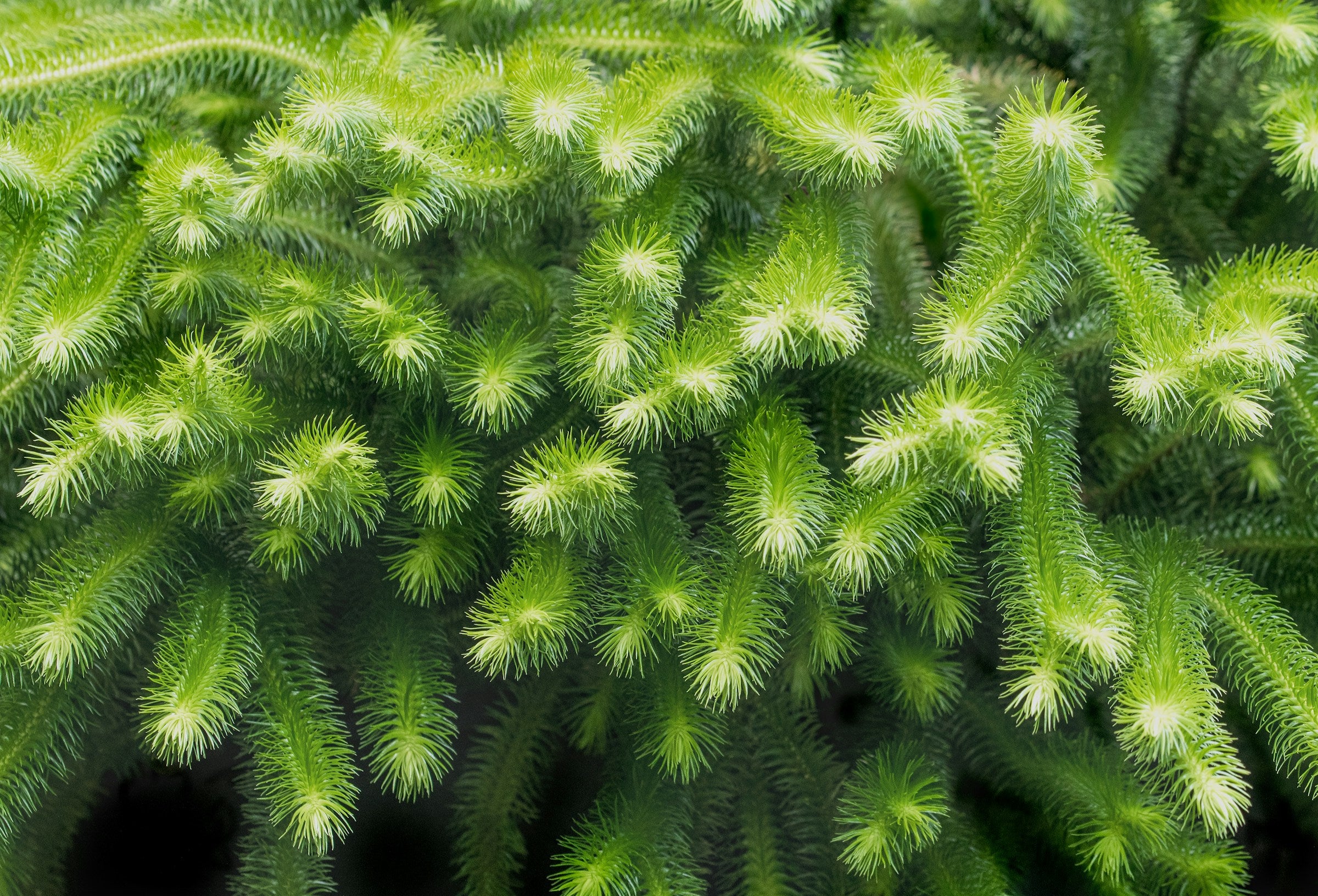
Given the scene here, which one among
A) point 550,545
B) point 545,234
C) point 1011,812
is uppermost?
point 545,234

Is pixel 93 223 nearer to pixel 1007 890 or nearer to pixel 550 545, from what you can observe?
pixel 550 545

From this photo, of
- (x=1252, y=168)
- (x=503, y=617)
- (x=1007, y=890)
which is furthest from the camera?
(x=1252, y=168)

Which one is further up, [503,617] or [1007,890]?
[503,617]

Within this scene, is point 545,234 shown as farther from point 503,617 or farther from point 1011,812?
point 1011,812

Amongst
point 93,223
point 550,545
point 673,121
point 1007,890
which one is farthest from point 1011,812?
point 93,223

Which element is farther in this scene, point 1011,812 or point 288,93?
point 1011,812

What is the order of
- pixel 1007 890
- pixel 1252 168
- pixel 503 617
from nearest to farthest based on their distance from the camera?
pixel 503 617 < pixel 1007 890 < pixel 1252 168
